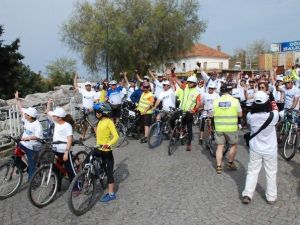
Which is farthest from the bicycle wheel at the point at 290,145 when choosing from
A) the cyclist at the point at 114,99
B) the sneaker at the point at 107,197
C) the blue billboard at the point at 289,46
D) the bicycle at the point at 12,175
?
the blue billboard at the point at 289,46

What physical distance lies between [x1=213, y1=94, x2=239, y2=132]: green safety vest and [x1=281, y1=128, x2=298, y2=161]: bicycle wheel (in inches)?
75.5

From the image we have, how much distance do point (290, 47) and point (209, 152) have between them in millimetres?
7940

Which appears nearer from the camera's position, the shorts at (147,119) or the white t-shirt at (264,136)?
the white t-shirt at (264,136)

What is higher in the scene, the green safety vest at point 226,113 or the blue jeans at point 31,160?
the green safety vest at point 226,113

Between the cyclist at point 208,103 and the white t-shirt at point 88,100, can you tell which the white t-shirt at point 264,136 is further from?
the white t-shirt at point 88,100

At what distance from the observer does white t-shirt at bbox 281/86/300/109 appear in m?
10.7

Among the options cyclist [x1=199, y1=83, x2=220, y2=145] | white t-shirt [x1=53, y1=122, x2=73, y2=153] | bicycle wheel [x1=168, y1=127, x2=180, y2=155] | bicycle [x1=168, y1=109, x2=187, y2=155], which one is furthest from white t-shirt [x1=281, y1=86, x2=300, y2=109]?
white t-shirt [x1=53, y1=122, x2=73, y2=153]

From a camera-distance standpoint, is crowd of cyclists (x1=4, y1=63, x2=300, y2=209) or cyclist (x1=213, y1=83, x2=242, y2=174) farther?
cyclist (x1=213, y1=83, x2=242, y2=174)

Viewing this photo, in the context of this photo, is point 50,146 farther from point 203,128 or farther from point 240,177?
point 203,128

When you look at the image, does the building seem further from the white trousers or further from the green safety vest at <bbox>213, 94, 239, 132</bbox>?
the white trousers

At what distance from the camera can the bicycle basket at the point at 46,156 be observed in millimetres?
6840

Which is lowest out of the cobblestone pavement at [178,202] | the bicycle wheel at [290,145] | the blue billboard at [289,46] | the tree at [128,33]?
the cobblestone pavement at [178,202]

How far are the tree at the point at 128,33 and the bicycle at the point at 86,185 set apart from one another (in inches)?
1228

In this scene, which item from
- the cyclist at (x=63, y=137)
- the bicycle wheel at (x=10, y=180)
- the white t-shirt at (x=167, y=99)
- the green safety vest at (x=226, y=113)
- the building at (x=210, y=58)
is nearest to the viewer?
the cyclist at (x=63, y=137)
